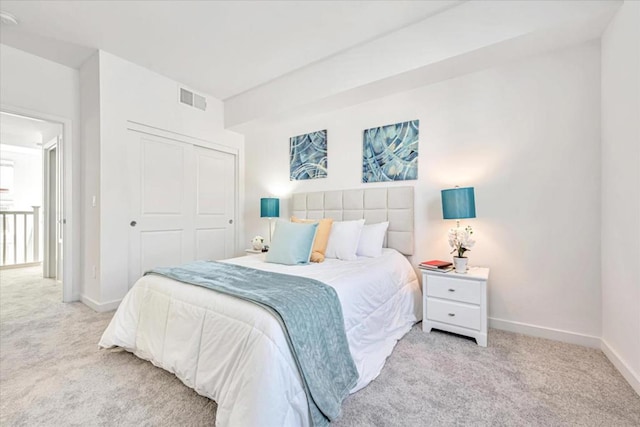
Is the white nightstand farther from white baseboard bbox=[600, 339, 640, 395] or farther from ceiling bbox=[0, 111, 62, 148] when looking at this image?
ceiling bbox=[0, 111, 62, 148]

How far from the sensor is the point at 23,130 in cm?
459

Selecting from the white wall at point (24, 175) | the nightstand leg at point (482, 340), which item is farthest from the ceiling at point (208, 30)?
the white wall at point (24, 175)

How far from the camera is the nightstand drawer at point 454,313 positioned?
2252 millimetres

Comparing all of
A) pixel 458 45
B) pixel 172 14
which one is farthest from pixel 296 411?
pixel 172 14

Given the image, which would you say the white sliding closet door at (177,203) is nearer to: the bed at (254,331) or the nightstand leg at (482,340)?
the bed at (254,331)

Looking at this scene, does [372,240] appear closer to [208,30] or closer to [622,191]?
[622,191]

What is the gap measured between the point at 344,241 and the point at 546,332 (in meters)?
1.86

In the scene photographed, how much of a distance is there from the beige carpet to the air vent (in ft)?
9.53

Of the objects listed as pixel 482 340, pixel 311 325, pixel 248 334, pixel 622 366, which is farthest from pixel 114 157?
pixel 622 366

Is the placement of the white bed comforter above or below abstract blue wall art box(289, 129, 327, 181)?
below

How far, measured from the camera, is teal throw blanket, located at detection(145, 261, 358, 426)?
51.1 inches

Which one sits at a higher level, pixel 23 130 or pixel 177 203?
pixel 23 130

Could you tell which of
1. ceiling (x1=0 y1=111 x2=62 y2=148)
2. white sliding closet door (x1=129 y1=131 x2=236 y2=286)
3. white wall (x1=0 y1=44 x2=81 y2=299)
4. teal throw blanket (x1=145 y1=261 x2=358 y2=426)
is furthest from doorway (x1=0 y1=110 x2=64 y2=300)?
teal throw blanket (x1=145 y1=261 x2=358 y2=426)

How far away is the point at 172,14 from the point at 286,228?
210cm
